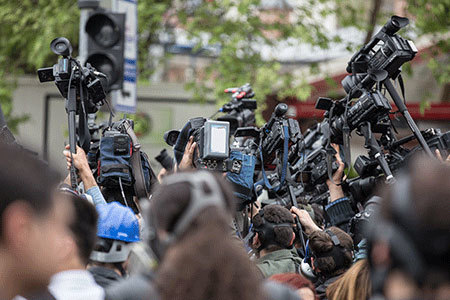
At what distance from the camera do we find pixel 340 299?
2684 millimetres

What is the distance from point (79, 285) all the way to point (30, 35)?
467 inches

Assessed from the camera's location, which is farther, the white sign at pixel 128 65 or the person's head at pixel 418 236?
the white sign at pixel 128 65

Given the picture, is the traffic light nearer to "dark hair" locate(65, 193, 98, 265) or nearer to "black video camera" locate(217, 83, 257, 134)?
A: "black video camera" locate(217, 83, 257, 134)

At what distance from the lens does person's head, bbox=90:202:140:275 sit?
2879 mm

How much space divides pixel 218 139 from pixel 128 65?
426cm

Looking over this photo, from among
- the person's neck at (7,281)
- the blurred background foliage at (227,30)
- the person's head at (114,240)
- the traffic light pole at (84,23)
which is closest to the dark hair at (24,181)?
the person's neck at (7,281)

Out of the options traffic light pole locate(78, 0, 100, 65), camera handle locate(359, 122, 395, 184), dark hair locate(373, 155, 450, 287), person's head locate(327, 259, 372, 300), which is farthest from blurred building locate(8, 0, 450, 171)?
dark hair locate(373, 155, 450, 287)

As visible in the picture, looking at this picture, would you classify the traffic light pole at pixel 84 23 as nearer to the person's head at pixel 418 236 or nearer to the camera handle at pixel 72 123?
the camera handle at pixel 72 123

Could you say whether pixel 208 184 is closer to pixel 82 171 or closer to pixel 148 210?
pixel 148 210

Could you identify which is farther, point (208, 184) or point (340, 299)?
point (340, 299)

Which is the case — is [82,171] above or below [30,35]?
below

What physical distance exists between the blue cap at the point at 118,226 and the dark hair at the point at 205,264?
3.55ft

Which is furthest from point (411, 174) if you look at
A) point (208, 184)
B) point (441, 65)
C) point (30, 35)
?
point (30, 35)

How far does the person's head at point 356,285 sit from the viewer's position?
8.50 ft
